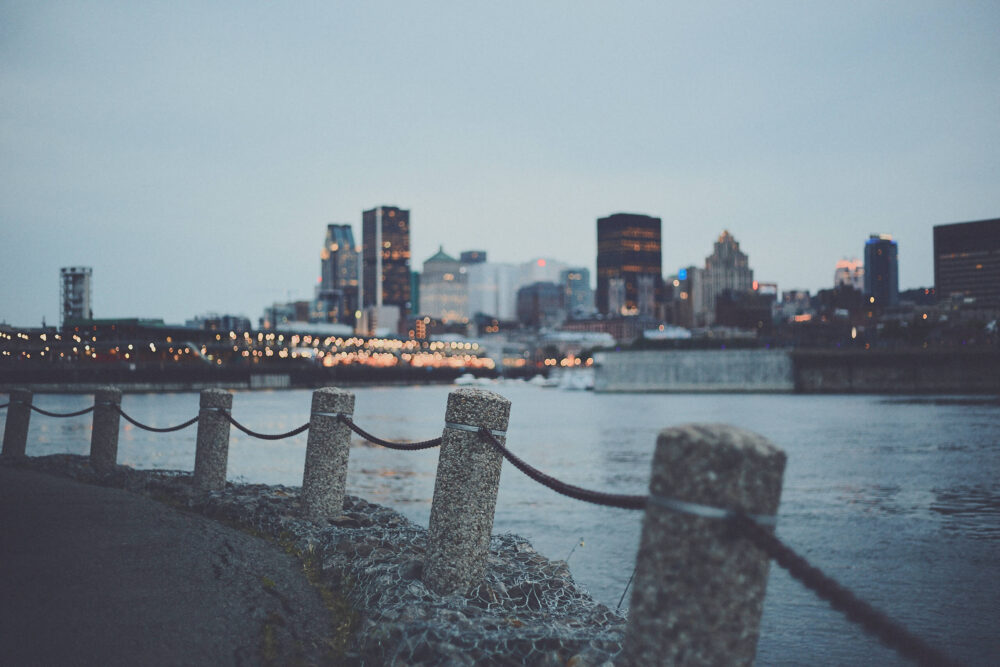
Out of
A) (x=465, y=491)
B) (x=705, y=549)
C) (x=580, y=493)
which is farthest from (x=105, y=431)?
(x=705, y=549)

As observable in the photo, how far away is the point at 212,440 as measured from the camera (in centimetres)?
1144

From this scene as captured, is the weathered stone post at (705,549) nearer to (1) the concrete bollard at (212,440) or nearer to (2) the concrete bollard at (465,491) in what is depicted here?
(2) the concrete bollard at (465,491)

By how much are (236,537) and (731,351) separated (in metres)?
117

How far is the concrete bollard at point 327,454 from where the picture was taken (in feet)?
30.1

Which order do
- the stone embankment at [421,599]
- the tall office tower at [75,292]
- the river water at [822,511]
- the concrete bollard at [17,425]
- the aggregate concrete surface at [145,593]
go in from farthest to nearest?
the tall office tower at [75,292], the concrete bollard at [17,425], the river water at [822,511], the stone embankment at [421,599], the aggregate concrete surface at [145,593]

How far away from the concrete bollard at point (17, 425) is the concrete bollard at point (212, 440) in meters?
6.35

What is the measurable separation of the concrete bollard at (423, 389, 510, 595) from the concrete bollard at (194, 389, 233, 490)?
598 cm

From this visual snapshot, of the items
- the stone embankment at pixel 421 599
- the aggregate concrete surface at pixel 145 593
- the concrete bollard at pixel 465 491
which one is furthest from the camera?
the concrete bollard at pixel 465 491

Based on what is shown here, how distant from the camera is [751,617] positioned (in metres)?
3.01

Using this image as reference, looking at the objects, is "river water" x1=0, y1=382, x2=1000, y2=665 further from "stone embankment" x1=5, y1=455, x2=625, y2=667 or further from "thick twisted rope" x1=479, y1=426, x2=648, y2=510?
"thick twisted rope" x1=479, y1=426, x2=648, y2=510

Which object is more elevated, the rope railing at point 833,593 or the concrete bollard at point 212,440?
the rope railing at point 833,593

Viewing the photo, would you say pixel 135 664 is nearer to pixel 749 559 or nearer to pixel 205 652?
pixel 205 652

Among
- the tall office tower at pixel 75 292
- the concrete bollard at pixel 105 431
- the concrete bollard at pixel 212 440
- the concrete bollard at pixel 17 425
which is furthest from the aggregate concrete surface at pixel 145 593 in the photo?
the tall office tower at pixel 75 292

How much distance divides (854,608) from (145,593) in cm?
517
